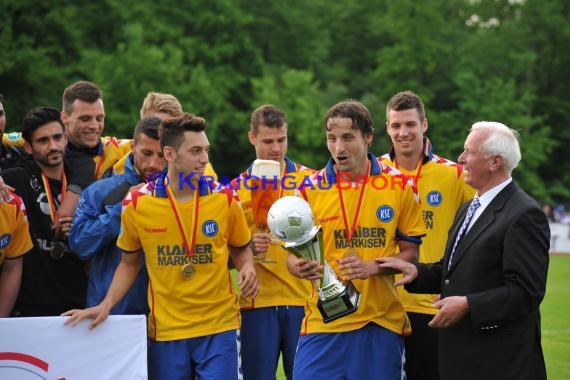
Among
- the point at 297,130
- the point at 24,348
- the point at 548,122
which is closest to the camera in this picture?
the point at 24,348

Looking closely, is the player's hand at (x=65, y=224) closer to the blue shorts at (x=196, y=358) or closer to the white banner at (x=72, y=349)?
the white banner at (x=72, y=349)

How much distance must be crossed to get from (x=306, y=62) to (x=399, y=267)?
42.2m

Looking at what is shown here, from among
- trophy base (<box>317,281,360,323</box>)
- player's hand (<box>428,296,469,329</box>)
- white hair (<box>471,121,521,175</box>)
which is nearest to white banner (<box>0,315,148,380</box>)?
trophy base (<box>317,281,360,323</box>)

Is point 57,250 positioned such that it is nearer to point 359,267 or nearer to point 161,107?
point 161,107

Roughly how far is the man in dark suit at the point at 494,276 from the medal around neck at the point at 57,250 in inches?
115

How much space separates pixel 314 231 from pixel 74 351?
1.80 metres

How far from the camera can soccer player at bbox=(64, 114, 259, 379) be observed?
5.89 metres

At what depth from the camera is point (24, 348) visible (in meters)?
5.68

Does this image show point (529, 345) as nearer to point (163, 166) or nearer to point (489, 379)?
point (489, 379)

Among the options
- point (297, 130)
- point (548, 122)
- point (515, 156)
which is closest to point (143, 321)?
point (515, 156)

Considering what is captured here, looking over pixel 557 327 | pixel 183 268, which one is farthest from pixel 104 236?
pixel 557 327

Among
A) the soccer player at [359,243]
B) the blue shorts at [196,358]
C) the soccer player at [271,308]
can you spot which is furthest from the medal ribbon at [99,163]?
the soccer player at [359,243]

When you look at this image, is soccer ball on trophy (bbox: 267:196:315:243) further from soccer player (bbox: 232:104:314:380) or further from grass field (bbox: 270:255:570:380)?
grass field (bbox: 270:255:570:380)

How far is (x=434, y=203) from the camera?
7039 mm
